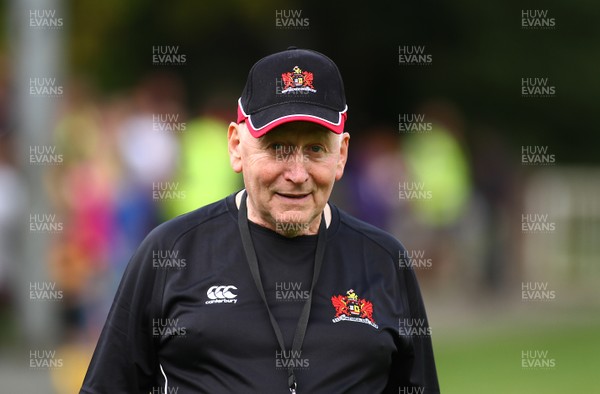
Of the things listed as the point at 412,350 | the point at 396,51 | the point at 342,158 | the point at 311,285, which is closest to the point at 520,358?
the point at 412,350

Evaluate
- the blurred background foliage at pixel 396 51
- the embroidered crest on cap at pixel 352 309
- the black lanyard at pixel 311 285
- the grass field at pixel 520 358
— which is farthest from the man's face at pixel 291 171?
the blurred background foliage at pixel 396 51

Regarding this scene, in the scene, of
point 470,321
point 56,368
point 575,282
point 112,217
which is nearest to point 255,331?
point 56,368

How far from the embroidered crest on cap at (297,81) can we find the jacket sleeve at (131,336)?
31.2 inches

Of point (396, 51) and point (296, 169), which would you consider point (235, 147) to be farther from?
point (396, 51)

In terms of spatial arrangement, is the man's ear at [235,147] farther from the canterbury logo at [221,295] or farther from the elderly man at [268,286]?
the canterbury logo at [221,295]

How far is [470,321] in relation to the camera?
57.1ft

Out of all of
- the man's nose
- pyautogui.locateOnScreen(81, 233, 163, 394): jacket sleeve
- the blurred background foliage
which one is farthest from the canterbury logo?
the blurred background foliage

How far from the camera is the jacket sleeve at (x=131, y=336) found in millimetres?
5000

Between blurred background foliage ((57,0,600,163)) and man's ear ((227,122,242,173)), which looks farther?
blurred background foliage ((57,0,600,163))

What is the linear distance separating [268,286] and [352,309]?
0.33 meters

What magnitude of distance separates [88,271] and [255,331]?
9985 mm

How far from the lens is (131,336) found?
16.4 ft

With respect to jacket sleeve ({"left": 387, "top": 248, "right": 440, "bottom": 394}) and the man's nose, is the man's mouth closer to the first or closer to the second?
the man's nose

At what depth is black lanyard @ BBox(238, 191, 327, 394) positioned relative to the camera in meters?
4.83
